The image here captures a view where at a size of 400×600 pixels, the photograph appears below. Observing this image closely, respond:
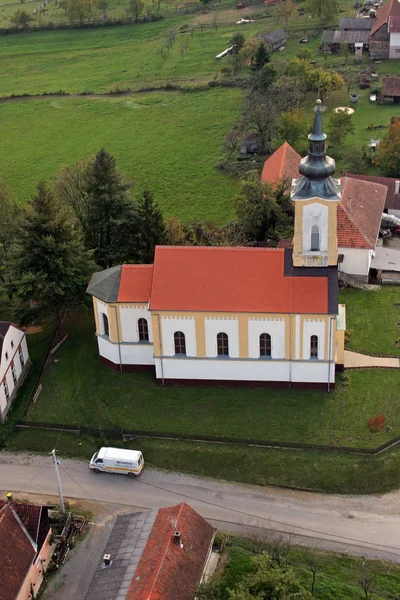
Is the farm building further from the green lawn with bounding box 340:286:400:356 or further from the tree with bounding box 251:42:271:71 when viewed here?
the green lawn with bounding box 340:286:400:356

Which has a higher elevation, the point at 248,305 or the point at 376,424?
the point at 248,305

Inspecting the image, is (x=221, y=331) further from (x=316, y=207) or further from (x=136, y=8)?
(x=136, y=8)

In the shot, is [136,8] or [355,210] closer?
[355,210]

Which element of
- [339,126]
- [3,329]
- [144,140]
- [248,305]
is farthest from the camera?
[144,140]

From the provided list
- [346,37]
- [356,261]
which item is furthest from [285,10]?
[356,261]

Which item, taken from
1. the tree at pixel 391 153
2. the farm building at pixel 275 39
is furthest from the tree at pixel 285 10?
the tree at pixel 391 153

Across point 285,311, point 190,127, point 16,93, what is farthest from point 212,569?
point 16,93
